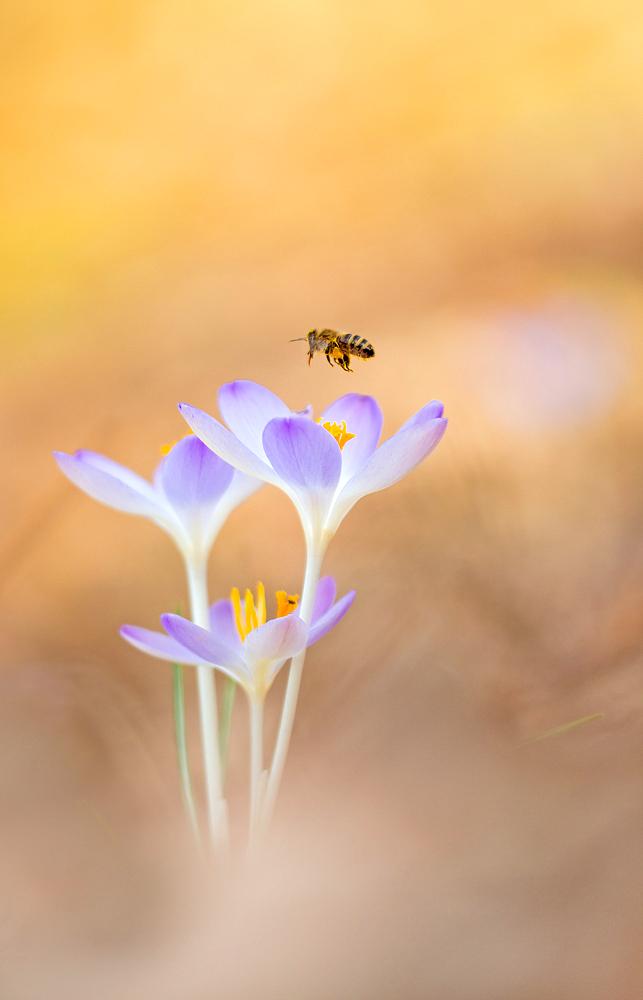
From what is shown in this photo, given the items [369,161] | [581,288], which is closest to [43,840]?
[581,288]

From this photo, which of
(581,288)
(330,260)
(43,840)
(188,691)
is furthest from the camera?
(330,260)

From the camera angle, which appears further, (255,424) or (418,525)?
(418,525)

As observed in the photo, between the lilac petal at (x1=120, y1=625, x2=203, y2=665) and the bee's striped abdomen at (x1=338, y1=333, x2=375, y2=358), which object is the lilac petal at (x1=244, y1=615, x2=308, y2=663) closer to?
the lilac petal at (x1=120, y1=625, x2=203, y2=665)

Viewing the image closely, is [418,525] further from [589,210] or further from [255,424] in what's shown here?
Answer: [589,210]

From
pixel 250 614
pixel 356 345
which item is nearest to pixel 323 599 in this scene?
pixel 250 614

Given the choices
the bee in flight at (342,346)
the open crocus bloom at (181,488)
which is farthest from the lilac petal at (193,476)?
the bee in flight at (342,346)

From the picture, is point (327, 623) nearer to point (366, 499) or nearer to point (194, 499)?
point (194, 499)

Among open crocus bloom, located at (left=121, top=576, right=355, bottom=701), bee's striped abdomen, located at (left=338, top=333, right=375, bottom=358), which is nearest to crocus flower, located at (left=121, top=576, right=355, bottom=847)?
open crocus bloom, located at (left=121, top=576, right=355, bottom=701)
